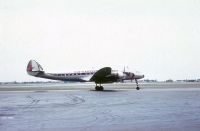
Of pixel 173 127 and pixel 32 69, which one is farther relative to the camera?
pixel 32 69

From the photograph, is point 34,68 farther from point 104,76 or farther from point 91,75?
point 104,76

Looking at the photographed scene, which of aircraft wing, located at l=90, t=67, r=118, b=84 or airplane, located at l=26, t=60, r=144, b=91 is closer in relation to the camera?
aircraft wing, located at l=90, t=67, r=118, b=84

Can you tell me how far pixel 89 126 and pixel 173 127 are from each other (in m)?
3.88

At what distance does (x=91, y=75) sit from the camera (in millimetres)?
56469

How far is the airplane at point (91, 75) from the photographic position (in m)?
53.3

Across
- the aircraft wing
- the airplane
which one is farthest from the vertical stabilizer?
the aircraft wing

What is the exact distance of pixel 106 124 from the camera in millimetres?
14445

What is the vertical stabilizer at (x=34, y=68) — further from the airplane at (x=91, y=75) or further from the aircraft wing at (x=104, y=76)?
the aircraft wing at (x=104, y=76)

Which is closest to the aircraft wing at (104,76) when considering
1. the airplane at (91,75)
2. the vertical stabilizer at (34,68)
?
the airplane at (91,75)

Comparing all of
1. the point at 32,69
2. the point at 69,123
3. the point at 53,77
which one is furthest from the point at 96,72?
the point at 69,123

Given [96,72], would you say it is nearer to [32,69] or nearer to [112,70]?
[112,70]

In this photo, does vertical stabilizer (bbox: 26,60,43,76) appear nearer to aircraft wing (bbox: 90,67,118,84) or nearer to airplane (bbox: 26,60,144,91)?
airplane (bbox: 26,60,144,91)

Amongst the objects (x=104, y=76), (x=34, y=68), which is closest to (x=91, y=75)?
(x=104, y=76)

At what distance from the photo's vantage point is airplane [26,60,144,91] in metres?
53.3
